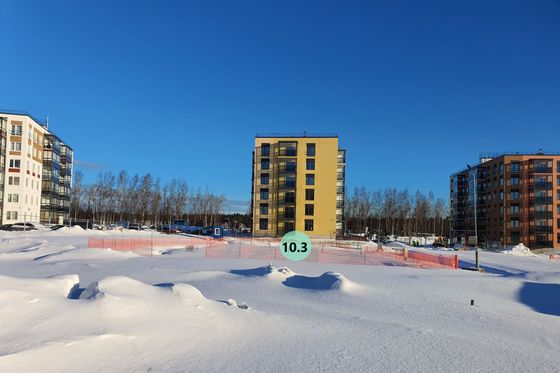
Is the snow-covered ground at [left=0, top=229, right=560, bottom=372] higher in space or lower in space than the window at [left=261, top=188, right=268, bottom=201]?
lower

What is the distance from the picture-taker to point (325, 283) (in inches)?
662

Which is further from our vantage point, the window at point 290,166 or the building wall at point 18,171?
the window at point 290,166

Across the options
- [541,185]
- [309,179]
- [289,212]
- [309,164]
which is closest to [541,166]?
[541,185]

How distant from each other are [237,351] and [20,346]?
3.28 meters

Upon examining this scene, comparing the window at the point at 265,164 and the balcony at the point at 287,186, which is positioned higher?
the window at the point at 265,164

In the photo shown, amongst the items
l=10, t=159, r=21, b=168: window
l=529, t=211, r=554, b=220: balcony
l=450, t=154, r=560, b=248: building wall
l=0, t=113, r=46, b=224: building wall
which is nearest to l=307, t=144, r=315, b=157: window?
l=450, t=154, r=560, b=248: building wall

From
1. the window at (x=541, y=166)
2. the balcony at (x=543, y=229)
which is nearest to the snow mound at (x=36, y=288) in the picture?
the balcony at (x=543, y=229)

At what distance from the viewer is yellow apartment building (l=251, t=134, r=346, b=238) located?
7356cm

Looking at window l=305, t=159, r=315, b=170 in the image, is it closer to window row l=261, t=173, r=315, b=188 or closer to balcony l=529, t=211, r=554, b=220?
window row l=261, t=173, r=315, b=188

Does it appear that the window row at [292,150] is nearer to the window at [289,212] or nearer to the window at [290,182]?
the window at [290,182]

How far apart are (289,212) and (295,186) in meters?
4.52

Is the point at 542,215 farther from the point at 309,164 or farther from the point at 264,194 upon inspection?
the point at 264,194

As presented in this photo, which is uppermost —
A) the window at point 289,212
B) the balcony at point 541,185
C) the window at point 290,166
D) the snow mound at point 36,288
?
the window at point 290,166

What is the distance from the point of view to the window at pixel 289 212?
74562mm
